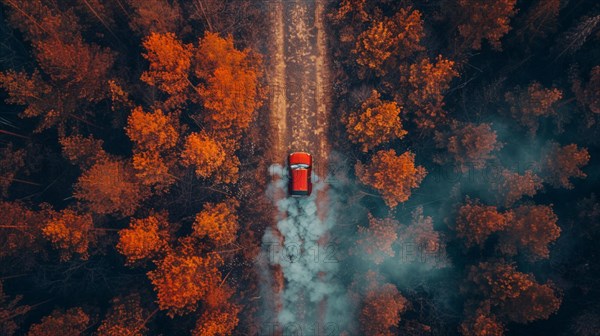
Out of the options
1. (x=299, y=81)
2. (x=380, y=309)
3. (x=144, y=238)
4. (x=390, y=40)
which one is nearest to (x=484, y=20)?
(x=390, y=40)

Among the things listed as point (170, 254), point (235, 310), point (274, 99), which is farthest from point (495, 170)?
point (170, 254)

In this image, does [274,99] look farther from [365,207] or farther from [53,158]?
[53,158]

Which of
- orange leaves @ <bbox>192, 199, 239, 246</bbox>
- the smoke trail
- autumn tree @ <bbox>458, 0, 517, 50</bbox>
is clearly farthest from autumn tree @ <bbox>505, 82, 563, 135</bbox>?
orange leaves @ <bbox>192, 199, 239, 246</bbox>

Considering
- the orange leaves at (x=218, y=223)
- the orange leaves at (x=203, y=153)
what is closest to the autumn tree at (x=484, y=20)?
the orange leaves at (x=203, y=153)

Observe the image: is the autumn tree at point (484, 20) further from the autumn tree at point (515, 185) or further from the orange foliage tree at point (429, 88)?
the autumn tree at point (515, 185)

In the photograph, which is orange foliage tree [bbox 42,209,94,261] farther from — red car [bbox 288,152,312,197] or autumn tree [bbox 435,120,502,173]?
autumn tree [bbox 435,120,502,173]

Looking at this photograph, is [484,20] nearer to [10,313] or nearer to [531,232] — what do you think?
[531,232]

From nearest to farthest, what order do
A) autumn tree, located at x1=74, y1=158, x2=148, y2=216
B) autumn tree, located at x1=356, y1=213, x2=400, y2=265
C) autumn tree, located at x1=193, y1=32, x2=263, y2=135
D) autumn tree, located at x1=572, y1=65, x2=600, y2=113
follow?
autumn tree, located at x1=572, y1=65, x2=600, y2=113
autumn tree, located at x1=74, y1=158, x2=148, y2=216
autumn tree, located at x1=193, y1=32, x2=263, y2=135
autumn tree, located at x1=356, y1=213, x2=400, y2=265
